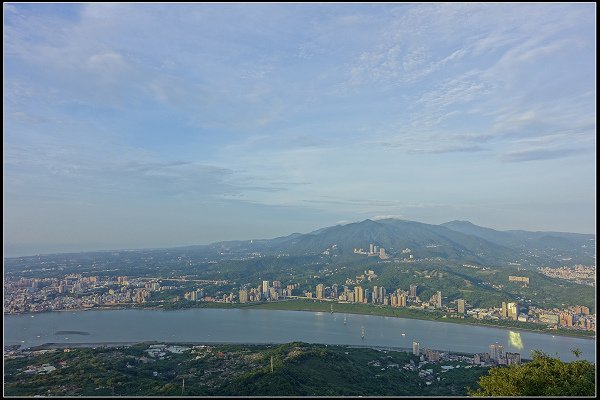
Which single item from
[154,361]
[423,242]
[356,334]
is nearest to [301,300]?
[356,334]

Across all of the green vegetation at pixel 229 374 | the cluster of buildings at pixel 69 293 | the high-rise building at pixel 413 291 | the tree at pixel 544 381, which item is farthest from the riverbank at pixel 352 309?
the tree at pixel 544 381

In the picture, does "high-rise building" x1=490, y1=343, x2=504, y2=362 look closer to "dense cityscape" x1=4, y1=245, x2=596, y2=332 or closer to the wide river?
the wide river

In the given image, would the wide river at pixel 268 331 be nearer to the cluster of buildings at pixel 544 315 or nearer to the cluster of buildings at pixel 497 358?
the cluster of buildings at pixel 497 358

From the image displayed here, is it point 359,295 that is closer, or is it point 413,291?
point 359,295

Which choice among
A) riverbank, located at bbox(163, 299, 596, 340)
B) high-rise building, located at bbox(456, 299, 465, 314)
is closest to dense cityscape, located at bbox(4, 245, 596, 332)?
high-rise building, located at bbox(456, 299, 465, 314)

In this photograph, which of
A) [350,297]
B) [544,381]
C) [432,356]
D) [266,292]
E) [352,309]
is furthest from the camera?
[266,292]

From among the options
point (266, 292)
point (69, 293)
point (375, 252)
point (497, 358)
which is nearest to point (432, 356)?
point (497, 358)

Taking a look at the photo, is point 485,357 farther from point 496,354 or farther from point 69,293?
point 69,293


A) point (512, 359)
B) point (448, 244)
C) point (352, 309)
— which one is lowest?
point (352, 309)
